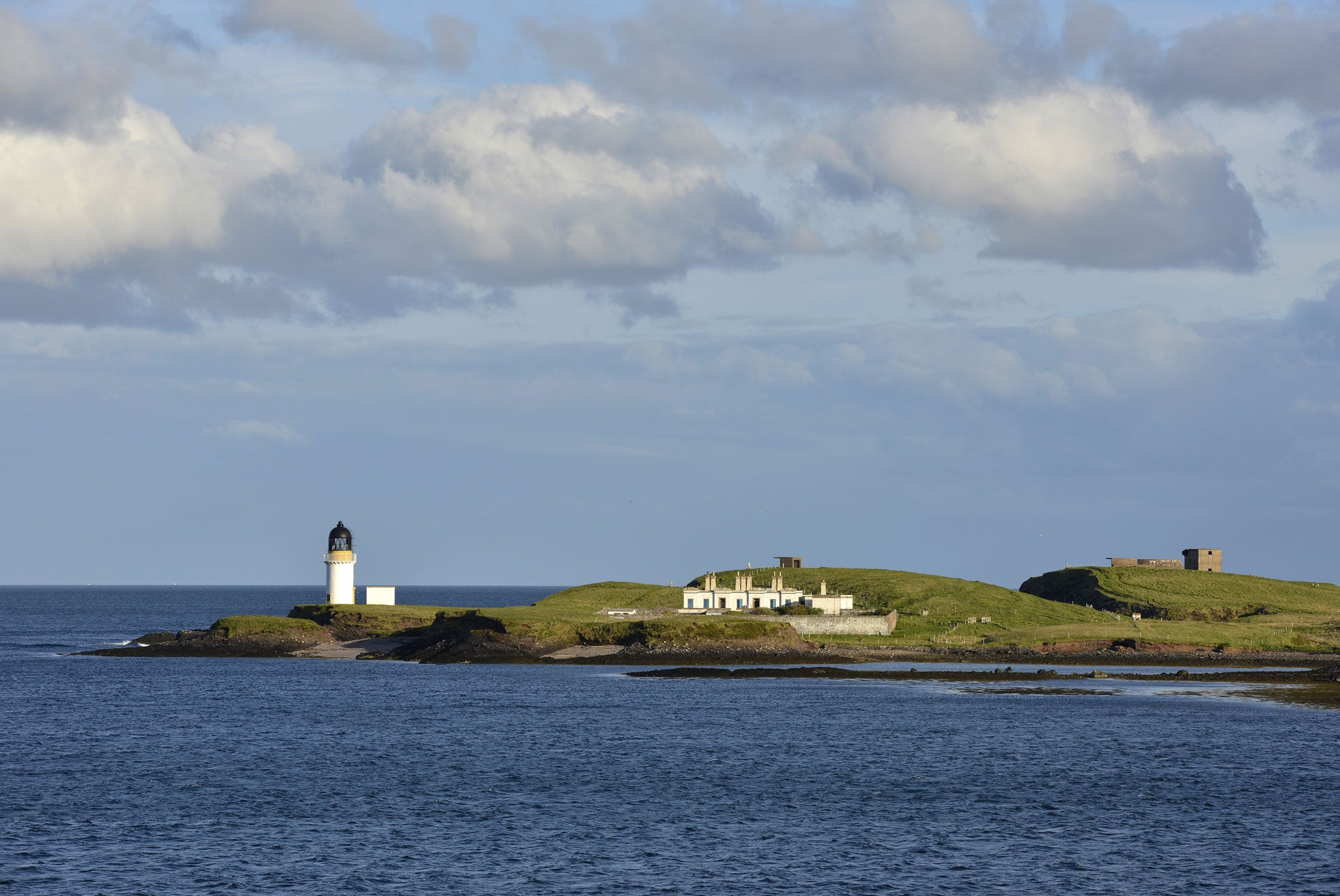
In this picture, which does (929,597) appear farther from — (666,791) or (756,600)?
(666,791)

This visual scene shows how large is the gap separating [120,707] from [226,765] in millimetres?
27971

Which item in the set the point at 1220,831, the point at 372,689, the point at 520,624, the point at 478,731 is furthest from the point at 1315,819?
the point at 520,624

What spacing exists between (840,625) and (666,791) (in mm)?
79352

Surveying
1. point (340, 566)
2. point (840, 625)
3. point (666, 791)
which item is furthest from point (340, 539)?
point (666, 791)

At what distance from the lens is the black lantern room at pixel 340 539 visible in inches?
6107

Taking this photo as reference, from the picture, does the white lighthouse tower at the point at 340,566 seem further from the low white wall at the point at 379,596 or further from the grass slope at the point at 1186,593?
the grass slope at the point at 1186,593

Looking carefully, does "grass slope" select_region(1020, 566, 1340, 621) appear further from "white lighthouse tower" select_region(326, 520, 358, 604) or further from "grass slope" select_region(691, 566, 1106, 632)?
"white lighthouse tower" select_region(326, 520, 358, 604)

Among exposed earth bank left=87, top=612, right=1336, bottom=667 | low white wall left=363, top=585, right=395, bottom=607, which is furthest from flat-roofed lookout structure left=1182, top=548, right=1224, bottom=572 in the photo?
low white wall left=363, top=585, right=395, bottom=607

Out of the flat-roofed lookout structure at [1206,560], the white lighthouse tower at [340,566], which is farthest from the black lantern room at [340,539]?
the flat-roofed lookout structure at [1206,560]

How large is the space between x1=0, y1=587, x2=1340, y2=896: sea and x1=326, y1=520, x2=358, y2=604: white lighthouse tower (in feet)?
169

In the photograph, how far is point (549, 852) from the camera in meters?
48.4

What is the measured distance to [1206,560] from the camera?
190750mm

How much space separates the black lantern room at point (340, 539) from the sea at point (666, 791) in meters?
52.5

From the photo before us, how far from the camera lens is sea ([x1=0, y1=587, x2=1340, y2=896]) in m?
45.3
